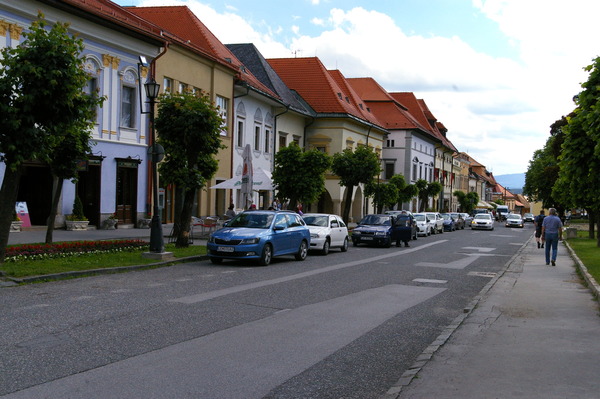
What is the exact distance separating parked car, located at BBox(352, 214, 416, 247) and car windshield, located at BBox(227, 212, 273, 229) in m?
10.5

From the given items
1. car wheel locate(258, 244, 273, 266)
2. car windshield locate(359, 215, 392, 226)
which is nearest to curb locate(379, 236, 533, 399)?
car wheel locate(258, 244, 273, 266)

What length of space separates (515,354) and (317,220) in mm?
17419

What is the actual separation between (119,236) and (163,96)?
580 centimetres

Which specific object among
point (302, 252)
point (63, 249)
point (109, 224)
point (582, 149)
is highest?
point (582, 149)

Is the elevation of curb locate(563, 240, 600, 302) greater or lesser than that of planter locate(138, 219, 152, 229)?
lesser

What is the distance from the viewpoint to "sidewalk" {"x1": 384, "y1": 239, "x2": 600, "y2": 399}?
19.2 feet

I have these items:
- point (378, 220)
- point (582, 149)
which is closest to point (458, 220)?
point (378, 220)

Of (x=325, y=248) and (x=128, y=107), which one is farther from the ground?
(x=128, y=107)

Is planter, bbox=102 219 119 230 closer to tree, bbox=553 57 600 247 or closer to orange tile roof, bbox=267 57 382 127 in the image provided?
tree, bbox=553 57 600 247

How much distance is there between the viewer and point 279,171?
32062mm

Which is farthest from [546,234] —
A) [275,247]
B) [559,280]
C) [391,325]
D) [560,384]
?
[560,384]

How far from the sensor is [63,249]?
54.8ft

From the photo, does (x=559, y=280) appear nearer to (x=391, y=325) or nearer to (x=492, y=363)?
(x=391, y=325)

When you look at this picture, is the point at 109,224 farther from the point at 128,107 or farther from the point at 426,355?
the point at 426,355
